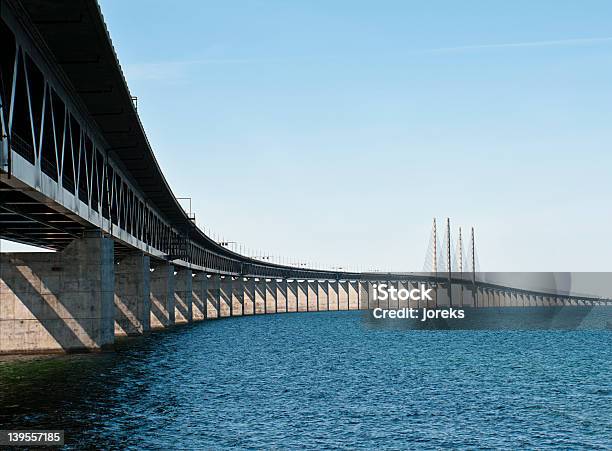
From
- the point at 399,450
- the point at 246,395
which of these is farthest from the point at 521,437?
the point at 246,395

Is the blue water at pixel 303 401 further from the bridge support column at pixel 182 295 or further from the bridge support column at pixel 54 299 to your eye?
the bridge support column at pixel 182 295

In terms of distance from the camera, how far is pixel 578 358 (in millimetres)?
63031

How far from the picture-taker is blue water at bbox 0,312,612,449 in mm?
25062

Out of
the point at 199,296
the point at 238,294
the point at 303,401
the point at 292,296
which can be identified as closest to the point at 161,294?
the point at 199,296

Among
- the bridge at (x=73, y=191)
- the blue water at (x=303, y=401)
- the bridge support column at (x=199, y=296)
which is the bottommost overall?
the blue water at (x=303, y=401)

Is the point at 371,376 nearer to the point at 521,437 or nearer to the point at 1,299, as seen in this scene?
the point at 521,437

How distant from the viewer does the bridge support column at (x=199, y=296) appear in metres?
122

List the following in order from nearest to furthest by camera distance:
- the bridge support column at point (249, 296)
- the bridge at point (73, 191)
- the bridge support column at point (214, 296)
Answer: the bridge at point (73, 191) → the bridge support column at point (214, 296) → the bridge support column at point (249, 296)

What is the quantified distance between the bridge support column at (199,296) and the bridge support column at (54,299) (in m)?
74.4

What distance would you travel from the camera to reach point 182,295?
108 meters

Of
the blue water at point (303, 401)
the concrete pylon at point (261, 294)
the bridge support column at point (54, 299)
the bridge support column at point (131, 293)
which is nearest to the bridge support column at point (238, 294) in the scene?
the concrete pylon at point (261, 294)

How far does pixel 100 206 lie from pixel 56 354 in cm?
1006

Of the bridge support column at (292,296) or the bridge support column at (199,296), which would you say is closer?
the bridge support column at (199,296)

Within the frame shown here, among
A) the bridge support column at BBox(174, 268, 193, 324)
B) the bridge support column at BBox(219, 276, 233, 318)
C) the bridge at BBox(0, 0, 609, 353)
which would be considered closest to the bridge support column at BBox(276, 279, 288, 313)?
the bridge support column at BBox(219, 276, 233, 318)
